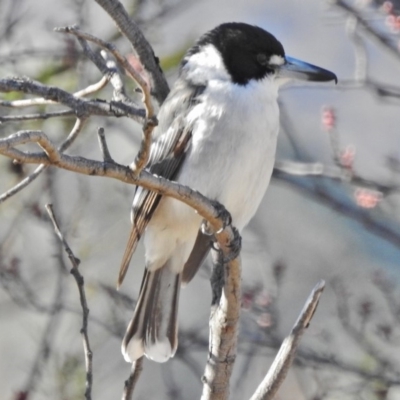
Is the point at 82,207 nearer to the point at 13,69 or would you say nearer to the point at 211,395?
the point at 13,69

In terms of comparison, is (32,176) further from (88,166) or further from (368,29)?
(368,29)

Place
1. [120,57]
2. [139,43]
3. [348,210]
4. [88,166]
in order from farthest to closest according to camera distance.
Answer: [348,210] < [139,43] < [88,166] < [120,57]

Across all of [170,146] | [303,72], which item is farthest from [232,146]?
[303,72]

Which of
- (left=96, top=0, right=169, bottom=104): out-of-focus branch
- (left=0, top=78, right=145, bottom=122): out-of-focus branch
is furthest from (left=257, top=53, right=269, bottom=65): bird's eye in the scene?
(left=0, top=78, right=145, bottom=122): out-of-focus branch

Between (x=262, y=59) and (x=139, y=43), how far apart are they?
1.65ft

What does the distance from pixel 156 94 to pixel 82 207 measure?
149cm

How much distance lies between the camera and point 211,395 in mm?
2809

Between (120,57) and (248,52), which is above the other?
(120,57)

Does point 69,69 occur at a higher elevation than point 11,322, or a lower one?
higher

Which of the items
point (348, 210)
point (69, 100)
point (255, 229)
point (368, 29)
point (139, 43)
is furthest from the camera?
point (255, 229)

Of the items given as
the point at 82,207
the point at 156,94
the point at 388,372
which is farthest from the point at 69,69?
the point at 388,372

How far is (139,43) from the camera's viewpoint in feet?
11.0

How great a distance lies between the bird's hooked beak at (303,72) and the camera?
140 inches

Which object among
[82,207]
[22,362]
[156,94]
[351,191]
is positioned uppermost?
[156,94]
